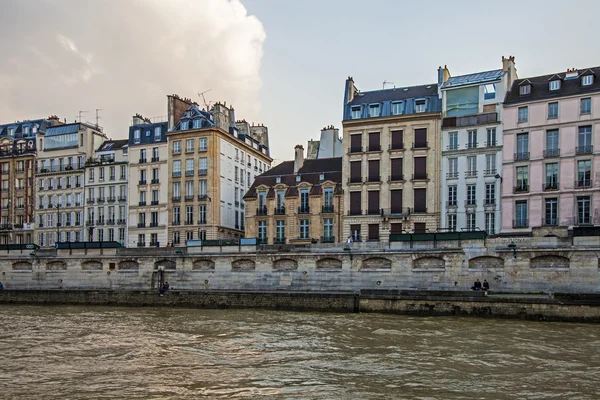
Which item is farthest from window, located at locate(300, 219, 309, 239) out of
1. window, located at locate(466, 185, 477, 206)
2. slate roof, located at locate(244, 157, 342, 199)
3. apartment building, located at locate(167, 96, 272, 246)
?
window, located at locate(466, 185, 477, 206)

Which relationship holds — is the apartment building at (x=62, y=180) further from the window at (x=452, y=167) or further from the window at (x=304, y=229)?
the window at (x=452, y=167)

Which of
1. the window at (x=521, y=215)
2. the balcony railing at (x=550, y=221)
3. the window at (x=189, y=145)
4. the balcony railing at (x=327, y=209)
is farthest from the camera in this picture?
the window at (x=189, y=145)

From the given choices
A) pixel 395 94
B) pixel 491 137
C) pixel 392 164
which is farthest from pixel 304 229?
pixel 491 137

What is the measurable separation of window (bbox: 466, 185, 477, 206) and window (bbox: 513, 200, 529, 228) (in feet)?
9.15

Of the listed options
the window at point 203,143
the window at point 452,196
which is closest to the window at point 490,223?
the window at point 452,196

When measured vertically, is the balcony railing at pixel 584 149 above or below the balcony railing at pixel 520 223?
above

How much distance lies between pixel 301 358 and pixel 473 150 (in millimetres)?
27384

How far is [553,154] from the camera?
38.8m

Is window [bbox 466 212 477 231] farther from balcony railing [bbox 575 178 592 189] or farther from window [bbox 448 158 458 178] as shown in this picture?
balcony railing [bbox 575 178 592 189]

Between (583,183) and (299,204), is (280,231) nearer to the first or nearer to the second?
(299,204)

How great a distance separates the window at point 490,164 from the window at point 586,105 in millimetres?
6044

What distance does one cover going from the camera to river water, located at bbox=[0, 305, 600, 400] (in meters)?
14.0

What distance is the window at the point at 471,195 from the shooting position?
135 ft

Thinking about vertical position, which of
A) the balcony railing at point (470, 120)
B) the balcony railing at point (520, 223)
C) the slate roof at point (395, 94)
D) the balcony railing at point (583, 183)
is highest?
the slate roof at point (395, 94)
